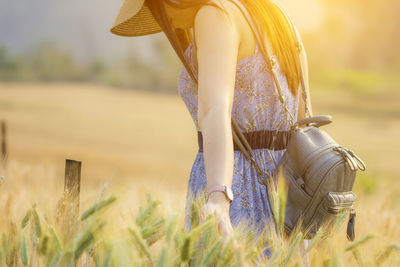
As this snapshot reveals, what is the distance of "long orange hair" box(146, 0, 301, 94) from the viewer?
1297 mm

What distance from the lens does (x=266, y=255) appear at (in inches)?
48.3

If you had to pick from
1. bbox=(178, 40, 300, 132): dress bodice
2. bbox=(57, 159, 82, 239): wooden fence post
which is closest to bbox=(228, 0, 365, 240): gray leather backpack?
bbox=(178, 40, 300, 132): dress bodice

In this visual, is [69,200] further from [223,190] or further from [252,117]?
[252,117]

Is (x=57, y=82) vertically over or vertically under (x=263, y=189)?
under

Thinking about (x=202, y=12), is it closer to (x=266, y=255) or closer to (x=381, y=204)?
(x=266, y=255)

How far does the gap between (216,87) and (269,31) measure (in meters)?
0.29

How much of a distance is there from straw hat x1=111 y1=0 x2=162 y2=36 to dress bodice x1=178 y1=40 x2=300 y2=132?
0.70 feet

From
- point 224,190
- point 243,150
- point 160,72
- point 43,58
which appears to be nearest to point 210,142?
point 224,190

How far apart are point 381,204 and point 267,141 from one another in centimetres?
134

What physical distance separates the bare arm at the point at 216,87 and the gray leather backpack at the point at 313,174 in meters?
0.13

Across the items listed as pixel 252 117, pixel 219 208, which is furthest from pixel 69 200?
pixel 252 117

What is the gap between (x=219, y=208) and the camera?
107 centimetres

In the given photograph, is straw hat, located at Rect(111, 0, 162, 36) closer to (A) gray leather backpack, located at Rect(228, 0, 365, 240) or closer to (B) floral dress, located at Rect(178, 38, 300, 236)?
(B) floral dress, located at Rect(178, 38, 300, 236)

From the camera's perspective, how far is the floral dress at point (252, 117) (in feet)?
4.35
